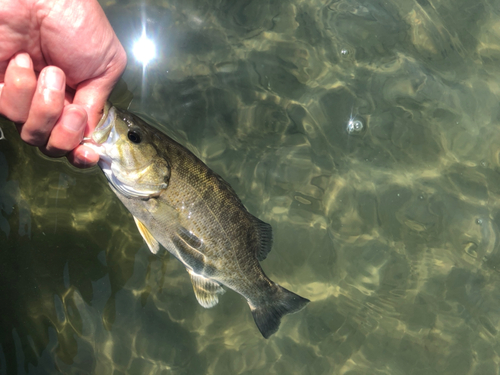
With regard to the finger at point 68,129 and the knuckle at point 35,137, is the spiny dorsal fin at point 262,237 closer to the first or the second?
the finger at point 68,129

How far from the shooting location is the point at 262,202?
4.30 m

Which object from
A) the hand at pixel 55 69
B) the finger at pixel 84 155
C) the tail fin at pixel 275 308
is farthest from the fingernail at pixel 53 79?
the tail fin at pixel 275 308

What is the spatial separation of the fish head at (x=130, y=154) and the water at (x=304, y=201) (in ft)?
4.25

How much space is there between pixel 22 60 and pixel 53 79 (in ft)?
0.88

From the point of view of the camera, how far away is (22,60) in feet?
8.74

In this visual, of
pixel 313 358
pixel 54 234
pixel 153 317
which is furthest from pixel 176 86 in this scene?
pixel 313 358

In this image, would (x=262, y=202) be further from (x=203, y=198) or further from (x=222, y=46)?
(x=222, y=46)

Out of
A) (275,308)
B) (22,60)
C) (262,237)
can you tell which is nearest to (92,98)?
(22,60)

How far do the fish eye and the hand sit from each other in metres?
0.30

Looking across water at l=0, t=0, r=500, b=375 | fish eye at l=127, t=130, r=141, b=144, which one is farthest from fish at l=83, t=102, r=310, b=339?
water at l=0, t=0, r=500, b=375

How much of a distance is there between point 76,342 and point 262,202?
93.4 inches

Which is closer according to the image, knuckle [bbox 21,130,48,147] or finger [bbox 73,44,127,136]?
knuckle [bbox 21,130,48,147]

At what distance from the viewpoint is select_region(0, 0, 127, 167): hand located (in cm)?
264

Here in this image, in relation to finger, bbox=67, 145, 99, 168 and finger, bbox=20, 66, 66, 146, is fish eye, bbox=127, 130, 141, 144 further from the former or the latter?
finger, bbox=20, 66, 66, 146
